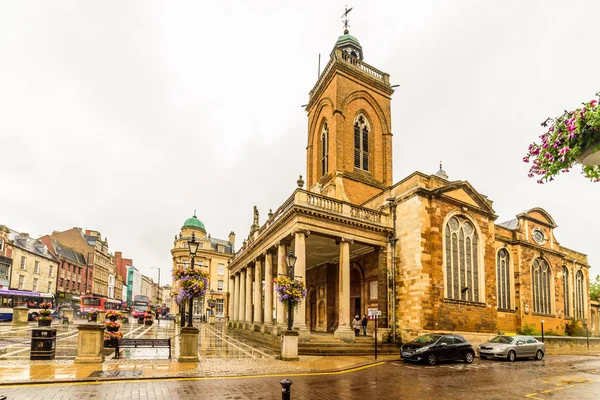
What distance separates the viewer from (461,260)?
23.0 metres

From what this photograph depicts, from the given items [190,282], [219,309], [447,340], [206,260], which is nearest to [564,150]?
[190,282]

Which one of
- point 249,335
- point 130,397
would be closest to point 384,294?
point 249,335

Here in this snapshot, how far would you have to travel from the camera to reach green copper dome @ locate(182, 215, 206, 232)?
68.6 m

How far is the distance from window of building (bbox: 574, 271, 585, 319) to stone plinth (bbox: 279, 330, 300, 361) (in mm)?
33333

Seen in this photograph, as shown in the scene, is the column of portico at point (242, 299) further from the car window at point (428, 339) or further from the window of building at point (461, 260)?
the car window at point (428, 339)

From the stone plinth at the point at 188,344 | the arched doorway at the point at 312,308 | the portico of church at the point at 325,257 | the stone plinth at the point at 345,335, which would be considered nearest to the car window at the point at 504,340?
the portico of church at the point at 325,257

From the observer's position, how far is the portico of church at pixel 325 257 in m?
19.8

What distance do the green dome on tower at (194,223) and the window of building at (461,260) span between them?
175 ft

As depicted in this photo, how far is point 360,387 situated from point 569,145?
323 inches

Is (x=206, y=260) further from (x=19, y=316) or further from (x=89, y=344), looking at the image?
(x=89, y=344)

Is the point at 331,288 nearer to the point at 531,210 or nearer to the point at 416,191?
the point at 416,191

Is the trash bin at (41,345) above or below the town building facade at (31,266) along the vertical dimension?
below

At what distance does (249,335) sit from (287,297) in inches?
471

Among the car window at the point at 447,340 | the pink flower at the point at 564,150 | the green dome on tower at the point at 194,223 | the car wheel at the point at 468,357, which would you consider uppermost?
the green dome on tower at the point at 194,223
